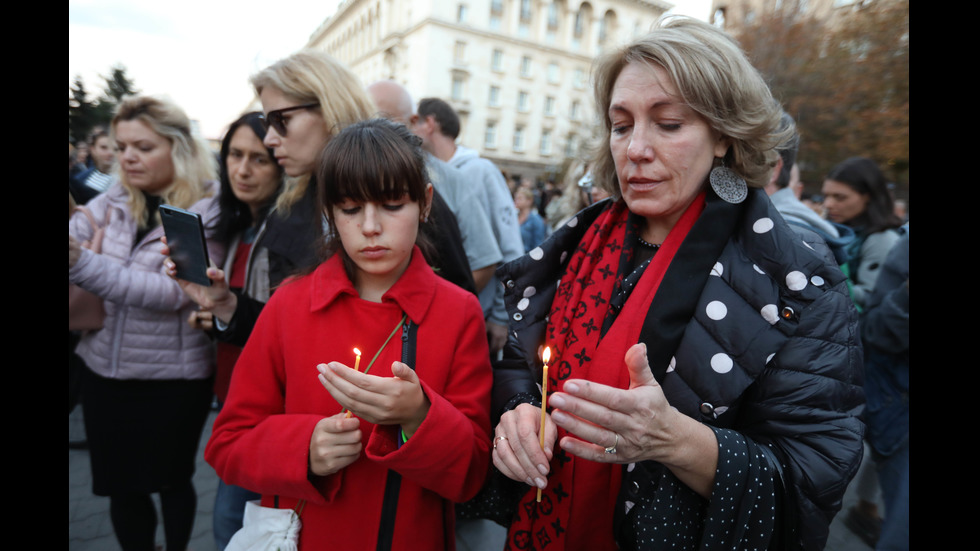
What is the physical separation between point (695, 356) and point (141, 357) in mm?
2587

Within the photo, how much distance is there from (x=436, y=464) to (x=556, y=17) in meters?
54.2

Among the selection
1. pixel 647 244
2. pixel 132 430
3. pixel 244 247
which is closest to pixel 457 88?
pixel 244 247

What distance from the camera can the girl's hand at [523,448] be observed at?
4.18 feet

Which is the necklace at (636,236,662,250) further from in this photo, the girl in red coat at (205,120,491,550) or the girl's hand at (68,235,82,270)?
the girl's hand at (68,235,82,270)

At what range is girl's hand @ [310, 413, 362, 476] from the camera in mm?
1388

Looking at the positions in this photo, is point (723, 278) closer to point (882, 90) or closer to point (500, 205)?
point (500, 205)

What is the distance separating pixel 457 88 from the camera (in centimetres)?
4488

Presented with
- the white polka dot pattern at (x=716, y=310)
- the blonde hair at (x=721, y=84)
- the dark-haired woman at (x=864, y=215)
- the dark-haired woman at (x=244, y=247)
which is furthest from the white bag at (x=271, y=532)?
the dark-haired woman at (x=864, y=215)

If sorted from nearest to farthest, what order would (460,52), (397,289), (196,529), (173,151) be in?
(397,289), (173,151), (196,529), (460,52)

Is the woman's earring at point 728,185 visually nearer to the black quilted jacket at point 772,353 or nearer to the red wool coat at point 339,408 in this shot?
the black quilted jacket at point 772,353

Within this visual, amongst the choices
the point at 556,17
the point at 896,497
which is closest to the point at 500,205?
the point at 896,497

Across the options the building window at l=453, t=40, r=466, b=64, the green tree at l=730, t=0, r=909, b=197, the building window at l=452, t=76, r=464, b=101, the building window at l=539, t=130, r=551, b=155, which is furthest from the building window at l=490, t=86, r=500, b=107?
the green tree at l=730, t=0, r=909, b=197

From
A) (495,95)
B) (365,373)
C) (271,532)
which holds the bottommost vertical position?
(271,532)

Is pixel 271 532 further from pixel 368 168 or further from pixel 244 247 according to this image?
pixel 244 247
